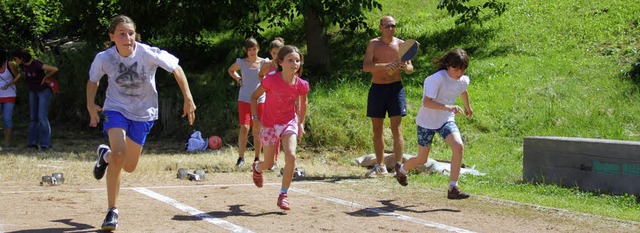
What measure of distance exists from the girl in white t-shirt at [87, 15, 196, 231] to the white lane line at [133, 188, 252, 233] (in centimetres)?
90

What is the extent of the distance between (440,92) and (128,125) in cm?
325

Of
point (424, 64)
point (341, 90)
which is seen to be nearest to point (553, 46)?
point (424, 64)

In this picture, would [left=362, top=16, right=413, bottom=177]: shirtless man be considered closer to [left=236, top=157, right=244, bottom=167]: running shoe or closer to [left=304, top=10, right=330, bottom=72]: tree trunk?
[left=236, top=157, right=244, bottom=167]: running shoe

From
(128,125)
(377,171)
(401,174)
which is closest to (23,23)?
(377,171)

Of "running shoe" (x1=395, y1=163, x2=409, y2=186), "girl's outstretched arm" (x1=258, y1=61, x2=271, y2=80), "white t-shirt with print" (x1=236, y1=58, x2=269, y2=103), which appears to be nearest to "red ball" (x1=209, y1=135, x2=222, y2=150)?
"white t-shirt with print" (x1=236, y1=58, x2=269, y2=103)

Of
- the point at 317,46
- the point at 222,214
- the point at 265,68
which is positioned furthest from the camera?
the point at 317,46

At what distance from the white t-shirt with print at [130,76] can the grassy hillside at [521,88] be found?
163 inches

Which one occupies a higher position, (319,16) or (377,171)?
(319,16)

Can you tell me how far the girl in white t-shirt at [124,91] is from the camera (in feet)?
22.0

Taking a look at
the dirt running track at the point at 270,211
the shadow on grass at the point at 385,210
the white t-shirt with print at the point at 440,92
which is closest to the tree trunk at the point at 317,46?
the dirt running track at the point at 270,211

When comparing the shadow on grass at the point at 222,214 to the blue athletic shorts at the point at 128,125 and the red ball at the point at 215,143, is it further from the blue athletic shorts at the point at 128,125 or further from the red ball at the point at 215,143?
the red ball at the point at 215,143

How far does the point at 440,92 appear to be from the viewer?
27.7 feet

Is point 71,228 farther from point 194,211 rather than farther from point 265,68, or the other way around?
point 265,68

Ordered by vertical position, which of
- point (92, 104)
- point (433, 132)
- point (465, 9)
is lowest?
point (433, 132)
